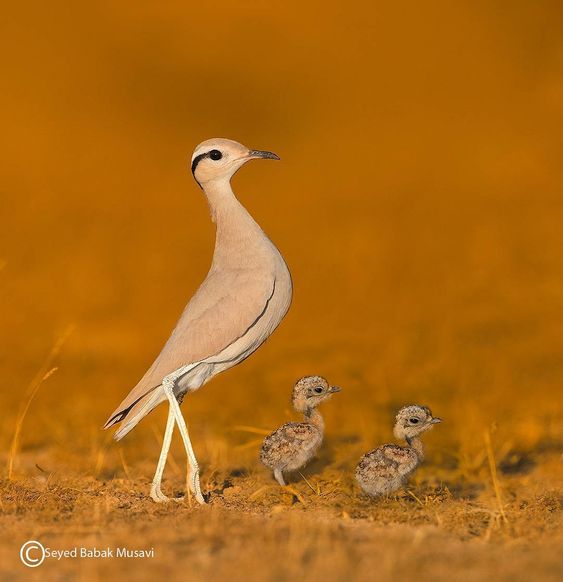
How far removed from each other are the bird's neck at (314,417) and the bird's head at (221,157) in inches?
63.9

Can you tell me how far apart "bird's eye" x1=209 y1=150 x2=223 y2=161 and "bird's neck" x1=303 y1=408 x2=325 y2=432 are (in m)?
1.75

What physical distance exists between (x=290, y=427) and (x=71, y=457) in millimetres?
1823

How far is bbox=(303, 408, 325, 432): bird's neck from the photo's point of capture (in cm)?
703

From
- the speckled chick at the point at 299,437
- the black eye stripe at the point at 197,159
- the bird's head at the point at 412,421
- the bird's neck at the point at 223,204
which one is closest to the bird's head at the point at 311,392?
the speckled chick at the point at 299,437

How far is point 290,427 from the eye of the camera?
6875 mm

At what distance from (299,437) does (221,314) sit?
1.09 metres

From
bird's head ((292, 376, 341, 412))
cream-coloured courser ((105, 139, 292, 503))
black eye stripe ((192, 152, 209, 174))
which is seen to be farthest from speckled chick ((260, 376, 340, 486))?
black eye stripe ((192, 152, 209, 174))

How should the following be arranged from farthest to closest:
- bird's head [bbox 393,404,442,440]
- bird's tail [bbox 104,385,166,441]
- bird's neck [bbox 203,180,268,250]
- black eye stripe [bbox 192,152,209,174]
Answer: bird's head [bbox 393,404,442,440]
black eye stripe [bbox 192,152,209,174]
bird's neck [bbox 203,180,268,250]
bird's tail [bbox 104,385,166,441]

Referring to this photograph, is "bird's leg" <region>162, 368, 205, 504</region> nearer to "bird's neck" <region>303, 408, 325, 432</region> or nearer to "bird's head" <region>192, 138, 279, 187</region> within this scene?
"bird's neck" <region>303, 408, 325, 432</region>

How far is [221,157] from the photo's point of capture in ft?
21.5

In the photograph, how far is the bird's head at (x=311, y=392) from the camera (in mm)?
7027

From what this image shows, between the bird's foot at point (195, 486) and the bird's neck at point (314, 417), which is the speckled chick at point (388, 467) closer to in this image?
the bird's neck at point (314, 417)

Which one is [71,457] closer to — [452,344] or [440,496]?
[440,496]

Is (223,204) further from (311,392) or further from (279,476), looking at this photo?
(279,476)
